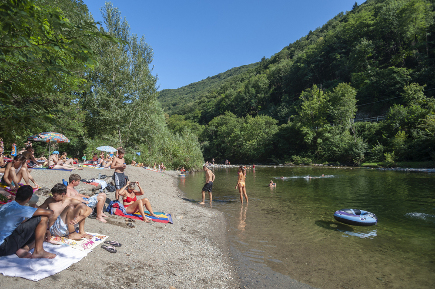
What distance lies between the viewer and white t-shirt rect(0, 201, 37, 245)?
423 cm

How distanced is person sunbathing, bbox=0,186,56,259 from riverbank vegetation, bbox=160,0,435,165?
137 feet

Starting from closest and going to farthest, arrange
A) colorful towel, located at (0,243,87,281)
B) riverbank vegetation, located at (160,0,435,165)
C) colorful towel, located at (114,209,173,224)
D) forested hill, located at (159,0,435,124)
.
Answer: colorful towel, located at (0,243,87,281) → colorful towel, located at (114,209,173,224) → riverbank vegetation, located at (160,0,435,165) → forested hill, located at (159,0,435,124)

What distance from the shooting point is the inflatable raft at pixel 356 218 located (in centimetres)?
898

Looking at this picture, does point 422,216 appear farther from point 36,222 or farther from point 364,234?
point 36,222

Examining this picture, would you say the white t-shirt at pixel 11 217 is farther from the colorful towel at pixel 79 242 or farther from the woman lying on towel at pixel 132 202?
the woman lying on towel at pixel 132 202

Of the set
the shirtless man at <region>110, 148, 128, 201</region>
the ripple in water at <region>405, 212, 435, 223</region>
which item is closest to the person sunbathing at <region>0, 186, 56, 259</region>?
the shirtless man at <region>110, 148, 128, 201</region>

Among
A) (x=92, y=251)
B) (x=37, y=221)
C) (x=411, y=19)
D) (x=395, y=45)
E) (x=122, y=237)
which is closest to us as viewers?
(x=37, y=221)

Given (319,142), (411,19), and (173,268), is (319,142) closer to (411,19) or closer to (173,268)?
(411,19)

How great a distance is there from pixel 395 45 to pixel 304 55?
30.7 meters

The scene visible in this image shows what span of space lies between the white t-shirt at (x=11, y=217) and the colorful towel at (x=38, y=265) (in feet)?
1.55

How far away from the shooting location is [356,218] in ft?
29.6

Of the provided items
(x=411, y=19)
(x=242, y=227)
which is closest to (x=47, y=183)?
(x=242, y=227)

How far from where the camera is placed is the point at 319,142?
50.9 meters

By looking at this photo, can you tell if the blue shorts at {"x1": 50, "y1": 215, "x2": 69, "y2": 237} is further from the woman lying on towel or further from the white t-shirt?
the woman lying on towel
